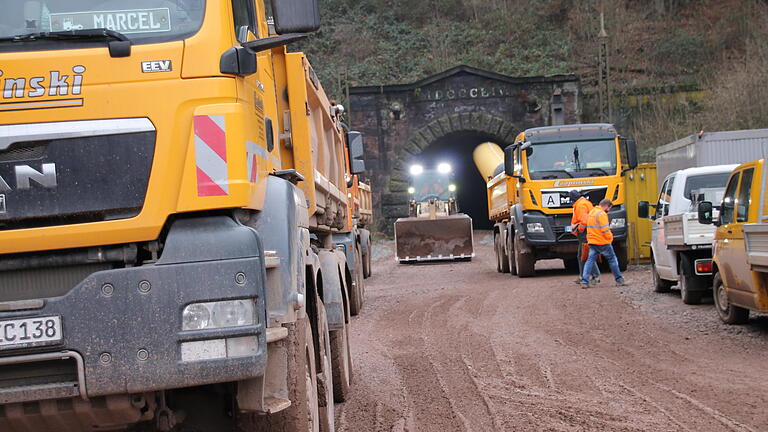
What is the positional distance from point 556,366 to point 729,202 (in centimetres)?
350

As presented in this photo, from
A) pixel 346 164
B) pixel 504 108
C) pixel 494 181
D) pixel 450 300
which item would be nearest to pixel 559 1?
pixel 504 108

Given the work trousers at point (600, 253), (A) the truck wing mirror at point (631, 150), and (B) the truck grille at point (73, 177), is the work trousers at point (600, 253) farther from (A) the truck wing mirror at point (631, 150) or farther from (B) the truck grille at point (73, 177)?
(B) the truck grille at point (73, 177)

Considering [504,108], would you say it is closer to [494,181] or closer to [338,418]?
[494,181]

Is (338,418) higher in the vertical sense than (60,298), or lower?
lower

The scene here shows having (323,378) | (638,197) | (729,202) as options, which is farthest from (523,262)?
(323,378)

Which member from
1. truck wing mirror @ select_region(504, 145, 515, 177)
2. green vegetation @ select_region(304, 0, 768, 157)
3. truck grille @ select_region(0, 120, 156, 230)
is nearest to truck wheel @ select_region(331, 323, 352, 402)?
truck grille @ select_region(0, 120, 156, 230)

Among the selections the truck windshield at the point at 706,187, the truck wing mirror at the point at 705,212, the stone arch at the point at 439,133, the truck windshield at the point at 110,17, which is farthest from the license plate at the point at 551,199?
the stone arch at the point at 439,133

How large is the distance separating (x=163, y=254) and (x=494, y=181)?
20.9 m

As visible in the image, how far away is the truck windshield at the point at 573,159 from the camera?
1878cm

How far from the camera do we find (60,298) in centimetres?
364

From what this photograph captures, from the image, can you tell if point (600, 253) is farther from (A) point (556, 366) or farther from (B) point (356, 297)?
(A) point (556, 366)

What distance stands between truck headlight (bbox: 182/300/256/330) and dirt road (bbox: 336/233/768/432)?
8.55 ft

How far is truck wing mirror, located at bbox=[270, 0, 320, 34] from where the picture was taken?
4.35 meters

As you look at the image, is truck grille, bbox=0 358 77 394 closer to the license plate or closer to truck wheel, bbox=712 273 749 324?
truck wheel, bbox=712 273 749 324
